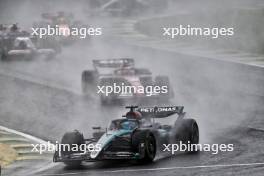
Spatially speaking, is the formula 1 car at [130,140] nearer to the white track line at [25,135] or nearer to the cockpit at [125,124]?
the cockpit at [125,124]

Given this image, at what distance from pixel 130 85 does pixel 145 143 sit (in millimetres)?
8768

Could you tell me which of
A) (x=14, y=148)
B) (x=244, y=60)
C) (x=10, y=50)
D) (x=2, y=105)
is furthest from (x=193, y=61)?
(x=14, y=148)

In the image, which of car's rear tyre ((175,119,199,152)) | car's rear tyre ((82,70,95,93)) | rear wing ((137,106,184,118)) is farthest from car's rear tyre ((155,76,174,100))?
car's rear tyre ((175,119,199,152))

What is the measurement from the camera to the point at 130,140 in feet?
63.6

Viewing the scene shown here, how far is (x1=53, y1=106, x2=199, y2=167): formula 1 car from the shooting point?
1914 cm

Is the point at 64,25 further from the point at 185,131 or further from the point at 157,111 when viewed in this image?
the point at 185,131

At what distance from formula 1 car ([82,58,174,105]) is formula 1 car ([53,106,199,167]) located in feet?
22.0

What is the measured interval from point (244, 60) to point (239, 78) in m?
4.08

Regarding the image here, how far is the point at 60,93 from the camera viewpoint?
1182 inches

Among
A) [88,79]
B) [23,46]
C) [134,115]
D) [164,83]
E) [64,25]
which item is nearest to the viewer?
[134,115]

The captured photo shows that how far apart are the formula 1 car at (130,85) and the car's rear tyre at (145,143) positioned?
811 centimetres

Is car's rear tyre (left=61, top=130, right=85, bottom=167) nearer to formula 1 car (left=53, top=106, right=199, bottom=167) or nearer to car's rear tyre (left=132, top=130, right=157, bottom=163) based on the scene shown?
formula 1 car (left=53, top=106, right=199, bottom=167)

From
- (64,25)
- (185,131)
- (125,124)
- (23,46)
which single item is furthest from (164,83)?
(64,25)

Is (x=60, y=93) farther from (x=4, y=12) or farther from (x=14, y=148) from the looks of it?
(x=4, y=12)
